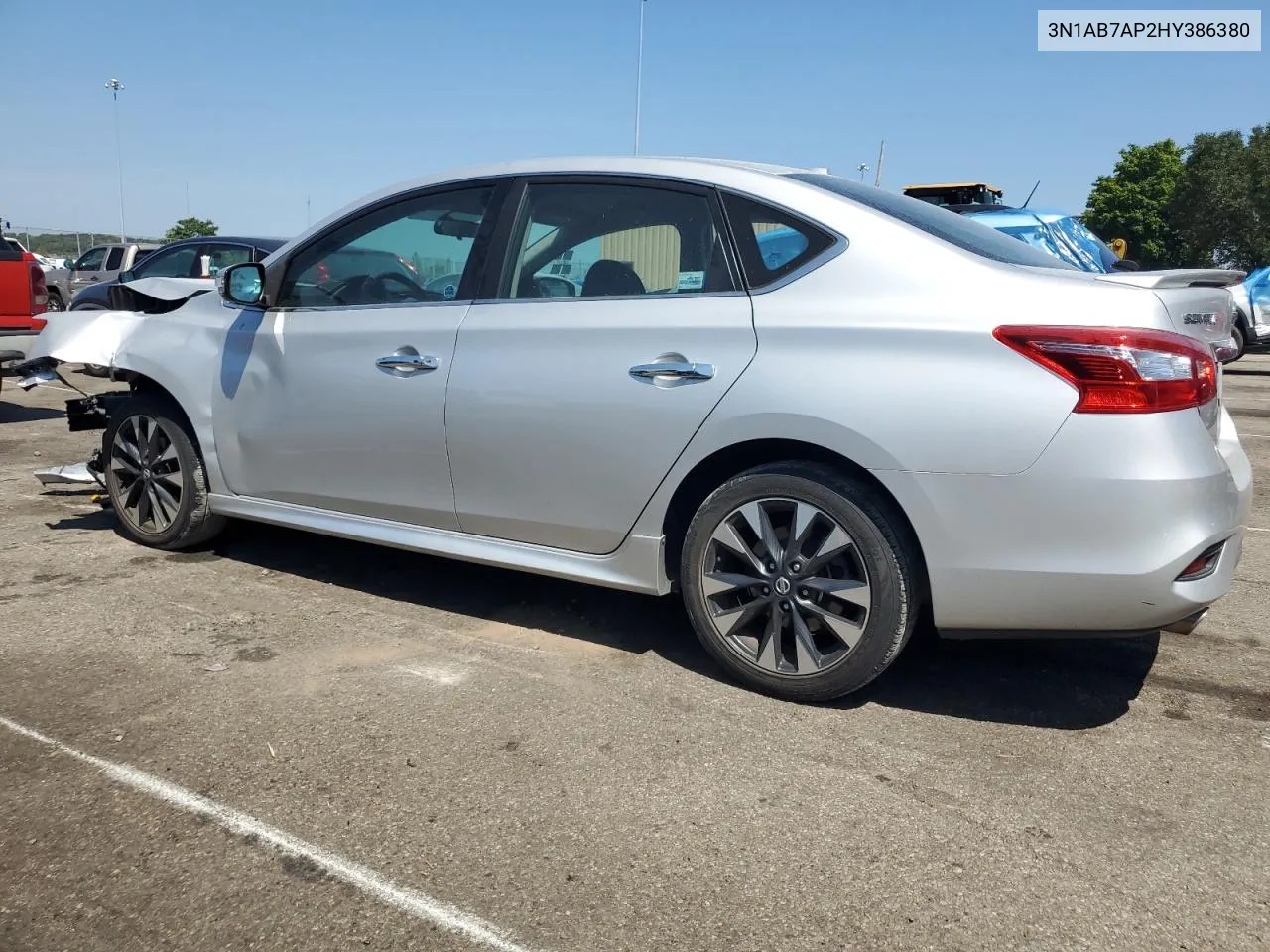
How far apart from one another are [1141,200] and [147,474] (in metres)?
64.7

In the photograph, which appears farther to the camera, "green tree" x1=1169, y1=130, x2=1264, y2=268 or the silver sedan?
"green tree" x1=1169, y1=130, x2=1264, y2=268

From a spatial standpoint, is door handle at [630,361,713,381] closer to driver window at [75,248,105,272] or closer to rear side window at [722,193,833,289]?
rear side window at [722,193,833,289]

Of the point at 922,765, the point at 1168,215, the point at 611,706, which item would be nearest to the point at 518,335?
the point at 611,706

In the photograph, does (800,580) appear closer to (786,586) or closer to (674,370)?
(786,586)

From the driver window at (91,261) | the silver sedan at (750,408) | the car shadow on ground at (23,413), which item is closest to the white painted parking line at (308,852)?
the silver sedan at (750,408)

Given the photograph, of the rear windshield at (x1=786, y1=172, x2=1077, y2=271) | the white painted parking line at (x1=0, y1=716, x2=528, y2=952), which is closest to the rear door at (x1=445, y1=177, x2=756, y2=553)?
the rear windshield at (x1=786, y1=172, x2=1077, y2=271)

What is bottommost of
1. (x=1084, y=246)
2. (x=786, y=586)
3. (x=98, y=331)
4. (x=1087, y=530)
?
(x=786, y=586)

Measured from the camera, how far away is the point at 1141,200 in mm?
59281

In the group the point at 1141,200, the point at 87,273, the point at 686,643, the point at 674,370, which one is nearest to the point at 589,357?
the point at 674,370

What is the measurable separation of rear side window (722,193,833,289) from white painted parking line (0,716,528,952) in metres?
2.00

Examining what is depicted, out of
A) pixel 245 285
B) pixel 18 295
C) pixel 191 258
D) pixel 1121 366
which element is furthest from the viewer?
pixel 191 258

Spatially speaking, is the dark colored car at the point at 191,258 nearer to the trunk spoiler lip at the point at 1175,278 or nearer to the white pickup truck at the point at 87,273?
the white pickup truck at the point at 87,273

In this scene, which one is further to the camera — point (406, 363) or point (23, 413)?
point (23, 413)

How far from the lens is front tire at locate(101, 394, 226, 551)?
15.1 feet
